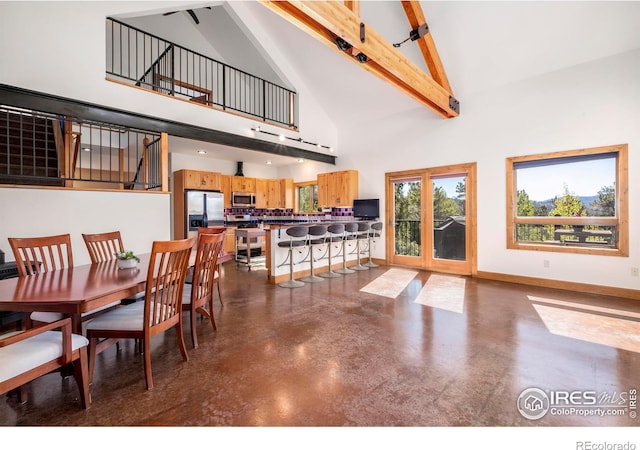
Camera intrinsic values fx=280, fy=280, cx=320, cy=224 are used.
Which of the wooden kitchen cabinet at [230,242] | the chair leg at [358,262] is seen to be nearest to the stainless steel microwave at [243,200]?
the wooden kitchen cabinet at [230,242]

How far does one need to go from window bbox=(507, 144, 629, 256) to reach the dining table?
558 centimetres

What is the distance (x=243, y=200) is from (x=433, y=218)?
5.00 m

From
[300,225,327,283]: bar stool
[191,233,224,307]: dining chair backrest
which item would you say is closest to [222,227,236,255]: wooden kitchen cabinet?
[300,225,327,283]: bar stool

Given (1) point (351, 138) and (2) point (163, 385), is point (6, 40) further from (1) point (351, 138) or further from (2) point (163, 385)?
(1) point (351, 138)

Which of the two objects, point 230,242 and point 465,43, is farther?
point 230,242

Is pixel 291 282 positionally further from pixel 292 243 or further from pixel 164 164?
pixel 164 164

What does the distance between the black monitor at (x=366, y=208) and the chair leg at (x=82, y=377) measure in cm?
580

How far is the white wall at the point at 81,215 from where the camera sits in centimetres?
315

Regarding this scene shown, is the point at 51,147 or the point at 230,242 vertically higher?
the point at 51,147

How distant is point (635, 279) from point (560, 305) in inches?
52.5

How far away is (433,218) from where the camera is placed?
594 centimetres

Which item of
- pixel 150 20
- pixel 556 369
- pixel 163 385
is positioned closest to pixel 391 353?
pixel 556 369

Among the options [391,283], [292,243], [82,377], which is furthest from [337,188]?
[82,377]
